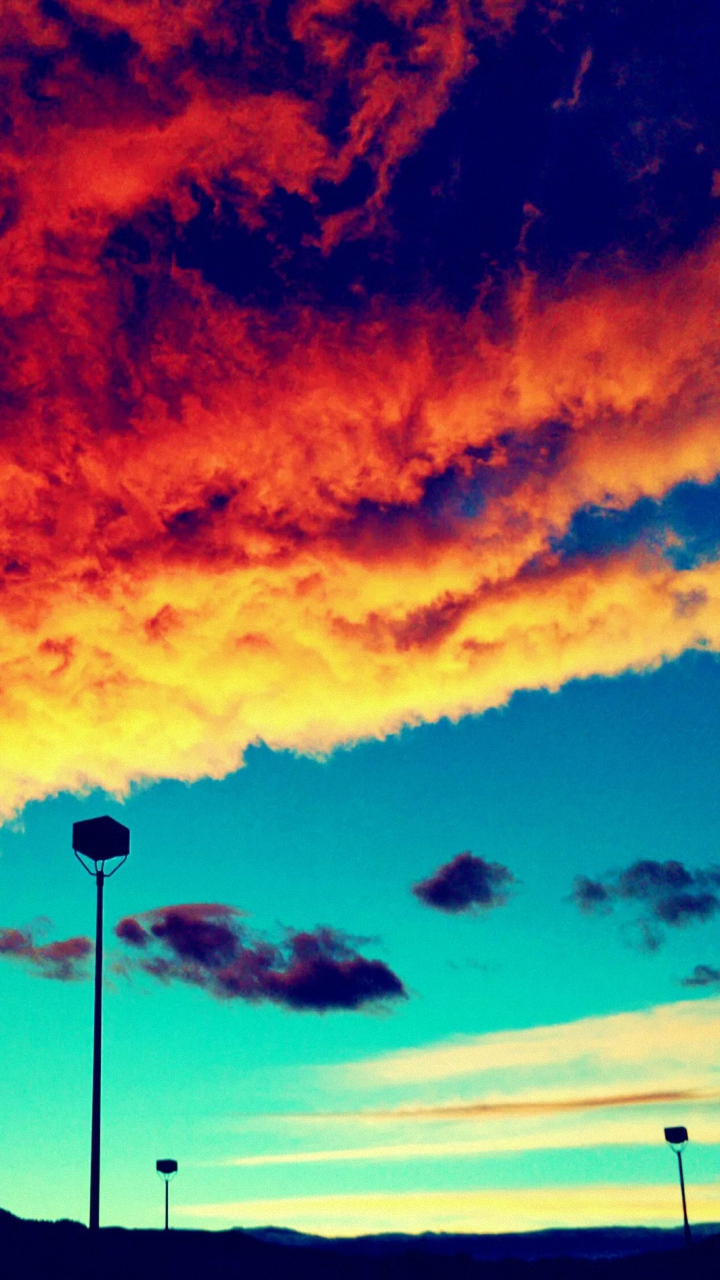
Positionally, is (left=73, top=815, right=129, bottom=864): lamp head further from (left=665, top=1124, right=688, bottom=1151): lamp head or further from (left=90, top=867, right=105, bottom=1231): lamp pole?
(left=665, top=1124, right=688, bottom=1151): lamp head

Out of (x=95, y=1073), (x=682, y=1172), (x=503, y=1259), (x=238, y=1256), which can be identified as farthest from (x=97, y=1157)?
(x=503, y=1259)

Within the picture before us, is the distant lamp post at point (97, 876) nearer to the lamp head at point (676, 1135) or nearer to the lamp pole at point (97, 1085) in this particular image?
the lamp pole at point (97, 1085)

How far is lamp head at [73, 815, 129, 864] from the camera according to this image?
30578 mm

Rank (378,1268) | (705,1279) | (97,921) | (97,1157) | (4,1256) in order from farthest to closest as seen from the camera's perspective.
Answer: (378,1268), (705,1279), (4,1256), (97,921), (97,1157)

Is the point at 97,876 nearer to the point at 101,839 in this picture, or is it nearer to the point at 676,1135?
the point at 101,839

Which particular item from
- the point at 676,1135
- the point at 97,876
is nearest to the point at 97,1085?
the point at 97,876

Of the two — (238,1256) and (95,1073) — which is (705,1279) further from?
(95,1073)

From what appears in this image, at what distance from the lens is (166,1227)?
217ft

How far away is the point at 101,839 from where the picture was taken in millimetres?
30891

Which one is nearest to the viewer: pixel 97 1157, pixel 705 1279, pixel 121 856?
pixel 97 1157

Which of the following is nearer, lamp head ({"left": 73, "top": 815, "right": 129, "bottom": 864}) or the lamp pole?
the lamp pole

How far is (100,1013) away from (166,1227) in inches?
1830

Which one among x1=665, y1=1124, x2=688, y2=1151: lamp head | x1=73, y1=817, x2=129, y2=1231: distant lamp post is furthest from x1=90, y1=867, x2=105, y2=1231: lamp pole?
x1=665, y1=1124, x2=688, y2=1151: lamp head

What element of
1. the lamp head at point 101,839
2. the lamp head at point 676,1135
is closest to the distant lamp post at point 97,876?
the lamp head at point 101,839
